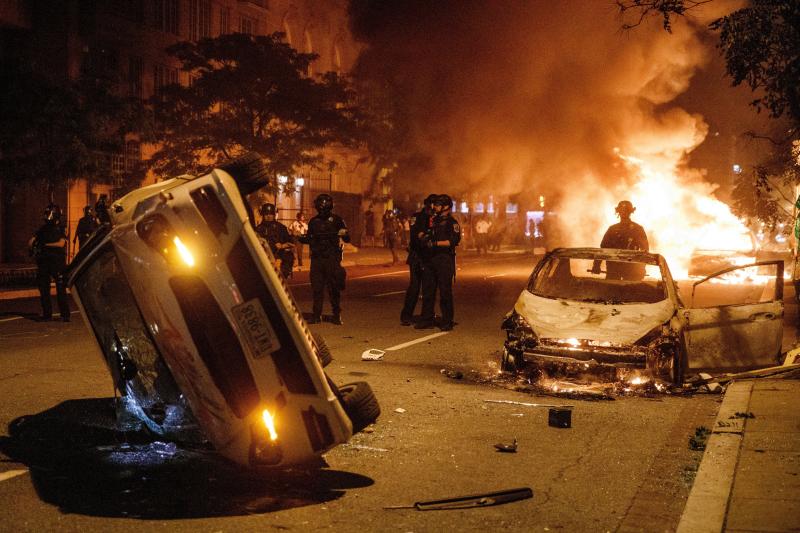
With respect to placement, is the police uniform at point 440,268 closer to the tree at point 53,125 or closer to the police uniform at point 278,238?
the police uniform at point 278,238

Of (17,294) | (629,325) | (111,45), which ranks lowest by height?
(17,294)

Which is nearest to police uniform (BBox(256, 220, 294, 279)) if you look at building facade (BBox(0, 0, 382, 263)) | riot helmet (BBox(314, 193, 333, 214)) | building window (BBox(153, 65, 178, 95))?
riot helmet (BBox(314, 193, 333, 214))

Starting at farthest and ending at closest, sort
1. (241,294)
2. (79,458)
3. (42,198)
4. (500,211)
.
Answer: (500,211) → (42,198) → (79,458) → (241,294)

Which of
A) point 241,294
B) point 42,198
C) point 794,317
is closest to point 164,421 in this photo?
point 241,294

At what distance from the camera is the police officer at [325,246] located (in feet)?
40.4

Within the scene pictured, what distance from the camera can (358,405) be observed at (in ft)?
16.5

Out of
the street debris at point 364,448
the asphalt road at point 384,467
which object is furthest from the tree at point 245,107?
the street debris at point 364,448

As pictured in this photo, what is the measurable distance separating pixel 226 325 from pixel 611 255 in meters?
6.17

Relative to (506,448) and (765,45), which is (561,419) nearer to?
(506,448)

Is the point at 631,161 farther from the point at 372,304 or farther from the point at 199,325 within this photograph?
the point at 199,325

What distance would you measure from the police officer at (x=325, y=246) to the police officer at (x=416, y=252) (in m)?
0.93

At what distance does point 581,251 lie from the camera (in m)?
9.88

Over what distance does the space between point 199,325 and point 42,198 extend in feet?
85.4

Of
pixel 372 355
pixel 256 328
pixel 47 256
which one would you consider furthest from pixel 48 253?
pixel 256 328
